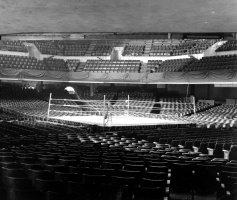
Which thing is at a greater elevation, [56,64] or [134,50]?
[134,50]

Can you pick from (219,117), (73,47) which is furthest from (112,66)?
(219,117)

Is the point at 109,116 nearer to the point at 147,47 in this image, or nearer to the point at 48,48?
the point at 147,47

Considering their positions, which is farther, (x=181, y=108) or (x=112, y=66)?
(x=112, y=66)

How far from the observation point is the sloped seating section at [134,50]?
3060cm

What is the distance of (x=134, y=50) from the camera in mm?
31125

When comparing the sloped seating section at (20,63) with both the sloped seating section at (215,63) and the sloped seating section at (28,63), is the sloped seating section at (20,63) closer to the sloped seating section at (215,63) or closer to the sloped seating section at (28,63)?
the sloped seating section at (28,63)

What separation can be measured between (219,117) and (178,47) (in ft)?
39.3

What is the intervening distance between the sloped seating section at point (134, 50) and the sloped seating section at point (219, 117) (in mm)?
9780

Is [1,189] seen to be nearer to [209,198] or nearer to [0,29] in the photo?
[209,198]

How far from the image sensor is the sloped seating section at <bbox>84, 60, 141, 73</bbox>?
90.4 feet

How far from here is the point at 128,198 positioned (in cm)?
480

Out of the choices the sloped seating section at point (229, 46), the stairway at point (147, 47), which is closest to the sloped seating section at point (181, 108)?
the sloped seating section at point (229, 46)

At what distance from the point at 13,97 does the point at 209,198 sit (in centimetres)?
2172

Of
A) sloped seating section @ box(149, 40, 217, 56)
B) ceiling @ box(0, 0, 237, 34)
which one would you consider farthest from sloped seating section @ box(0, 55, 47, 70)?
ceiling @ box(0, 0, 237, 34)
